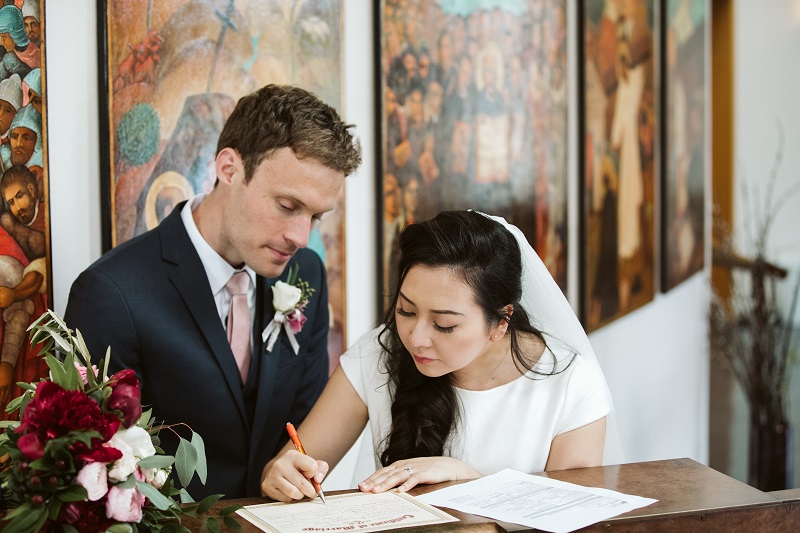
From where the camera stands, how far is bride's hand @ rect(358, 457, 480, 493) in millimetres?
2088

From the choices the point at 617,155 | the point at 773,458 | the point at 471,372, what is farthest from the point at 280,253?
the point at 773,458

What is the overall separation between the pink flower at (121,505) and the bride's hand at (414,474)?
0.63 m

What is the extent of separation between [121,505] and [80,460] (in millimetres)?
99

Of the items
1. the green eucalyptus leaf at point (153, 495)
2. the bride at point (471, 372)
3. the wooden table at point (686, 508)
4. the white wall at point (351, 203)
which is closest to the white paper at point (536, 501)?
the wooden table at point (686, 508)

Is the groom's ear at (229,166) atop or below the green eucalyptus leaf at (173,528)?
atop

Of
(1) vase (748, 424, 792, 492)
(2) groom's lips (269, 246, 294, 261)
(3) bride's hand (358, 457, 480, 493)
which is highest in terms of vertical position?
(2) groom's lips (269, 246, 294, 261)

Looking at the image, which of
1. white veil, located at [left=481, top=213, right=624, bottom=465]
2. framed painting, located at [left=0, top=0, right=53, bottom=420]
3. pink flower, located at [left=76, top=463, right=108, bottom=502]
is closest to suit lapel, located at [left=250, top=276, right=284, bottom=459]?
framed painting, located at [left=0, top=0, right=53, bottom=420]

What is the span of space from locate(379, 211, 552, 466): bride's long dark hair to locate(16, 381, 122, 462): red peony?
114cm

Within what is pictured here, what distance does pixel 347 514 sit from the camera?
186 cm

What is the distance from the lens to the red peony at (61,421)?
1513 mm

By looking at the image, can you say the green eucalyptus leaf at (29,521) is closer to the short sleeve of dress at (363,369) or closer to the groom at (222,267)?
the groom at (222,267)

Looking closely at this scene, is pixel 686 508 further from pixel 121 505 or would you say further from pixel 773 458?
pixel 773 458

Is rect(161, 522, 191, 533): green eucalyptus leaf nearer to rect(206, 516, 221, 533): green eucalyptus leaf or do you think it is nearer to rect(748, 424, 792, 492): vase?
rect(206, 516, 221, 533): green eucalyptus leaf

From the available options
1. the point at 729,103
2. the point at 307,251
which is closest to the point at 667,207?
the point at 729,103
